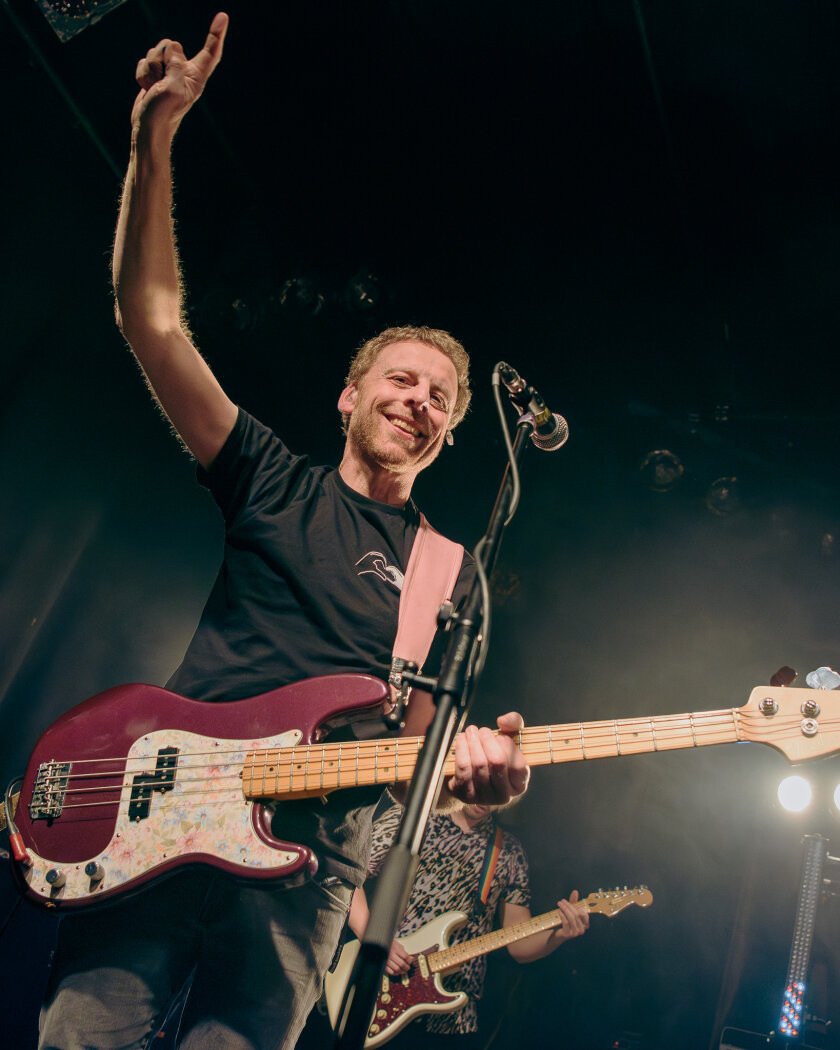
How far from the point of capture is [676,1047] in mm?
4352

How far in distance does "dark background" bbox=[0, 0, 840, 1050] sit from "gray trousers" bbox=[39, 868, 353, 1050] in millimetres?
2034

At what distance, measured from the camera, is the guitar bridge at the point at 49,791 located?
1658mm

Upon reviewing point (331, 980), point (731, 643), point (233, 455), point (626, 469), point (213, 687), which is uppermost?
point (626, 469)

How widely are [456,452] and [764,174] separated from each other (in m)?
2.91

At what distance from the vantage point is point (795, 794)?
4359 mm

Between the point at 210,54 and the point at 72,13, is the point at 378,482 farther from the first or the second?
the point at 72,13

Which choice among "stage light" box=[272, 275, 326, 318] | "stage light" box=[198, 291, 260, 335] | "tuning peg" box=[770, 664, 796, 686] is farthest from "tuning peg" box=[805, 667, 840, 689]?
"stage light" box=[198, 291, 260, 335]

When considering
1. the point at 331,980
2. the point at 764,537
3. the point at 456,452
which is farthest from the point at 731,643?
the point at 331,980

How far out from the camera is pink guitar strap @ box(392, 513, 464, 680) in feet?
7.16

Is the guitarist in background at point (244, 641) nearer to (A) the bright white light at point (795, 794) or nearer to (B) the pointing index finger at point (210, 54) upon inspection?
(B) the pointing index finger at point (210, 54)

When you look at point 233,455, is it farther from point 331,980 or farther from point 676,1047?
point 676,1047

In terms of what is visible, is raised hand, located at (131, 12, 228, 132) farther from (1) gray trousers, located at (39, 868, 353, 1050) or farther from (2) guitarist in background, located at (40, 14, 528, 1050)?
(1) gray trousers, located at (39, 868, 353, 1050)

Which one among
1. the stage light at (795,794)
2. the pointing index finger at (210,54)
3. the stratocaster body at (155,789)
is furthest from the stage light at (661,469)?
the pointing index finger at (210,54)

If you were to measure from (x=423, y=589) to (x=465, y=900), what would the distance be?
3.14m
